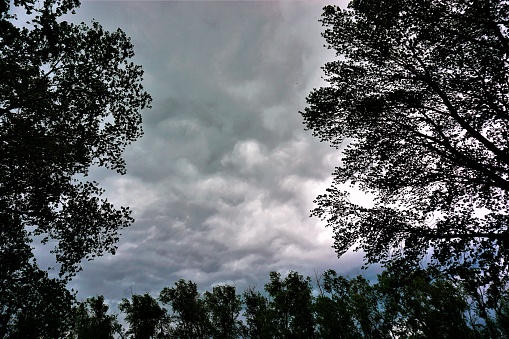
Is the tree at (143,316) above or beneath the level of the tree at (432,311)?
above

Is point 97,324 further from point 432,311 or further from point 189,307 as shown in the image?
point 432,311

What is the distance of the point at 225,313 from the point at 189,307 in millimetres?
6844

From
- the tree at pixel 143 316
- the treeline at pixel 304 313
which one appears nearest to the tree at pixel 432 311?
the treeline at pixel 304 313

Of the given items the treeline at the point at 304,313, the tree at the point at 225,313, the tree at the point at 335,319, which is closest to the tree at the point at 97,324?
the treeline at the point at 304,313

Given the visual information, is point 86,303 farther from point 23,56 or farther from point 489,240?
point 489,240

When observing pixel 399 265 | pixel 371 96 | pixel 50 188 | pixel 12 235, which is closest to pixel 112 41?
pixel 50 188

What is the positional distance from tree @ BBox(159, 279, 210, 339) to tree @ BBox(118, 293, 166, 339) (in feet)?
6.71

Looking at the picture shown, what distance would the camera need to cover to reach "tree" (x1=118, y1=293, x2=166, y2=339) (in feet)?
155

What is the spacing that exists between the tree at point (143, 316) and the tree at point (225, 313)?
30.3 ft

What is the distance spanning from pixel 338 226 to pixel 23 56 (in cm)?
1191

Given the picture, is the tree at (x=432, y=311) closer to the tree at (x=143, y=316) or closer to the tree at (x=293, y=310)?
the tree at (x=293, y=310)

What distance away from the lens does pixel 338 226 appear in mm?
9188

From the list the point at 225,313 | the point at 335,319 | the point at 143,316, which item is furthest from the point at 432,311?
the point at 143,316

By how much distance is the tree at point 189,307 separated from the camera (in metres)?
48.8
